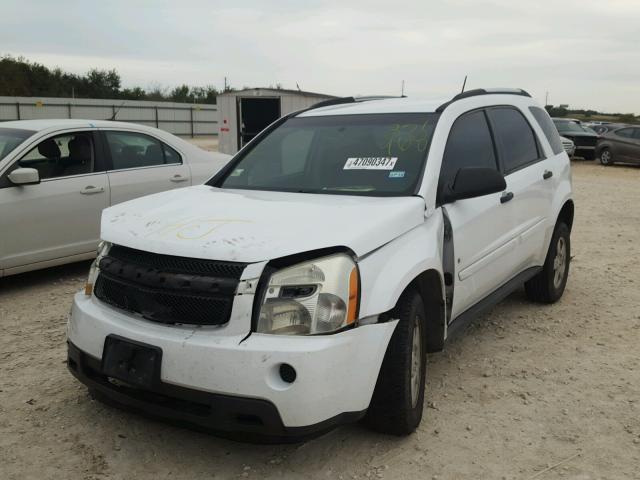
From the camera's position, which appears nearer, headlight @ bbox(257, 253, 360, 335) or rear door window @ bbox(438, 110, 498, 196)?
headlight @ bbox(257, 253, 360, 335)

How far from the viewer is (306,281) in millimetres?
2602

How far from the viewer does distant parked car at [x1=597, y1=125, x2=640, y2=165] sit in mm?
21500

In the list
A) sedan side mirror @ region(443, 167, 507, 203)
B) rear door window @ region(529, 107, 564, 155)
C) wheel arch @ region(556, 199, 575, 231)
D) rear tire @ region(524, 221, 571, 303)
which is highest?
rear door window @ region(529, 107, 564, 155)

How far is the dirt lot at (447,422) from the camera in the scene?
2883 millimetres

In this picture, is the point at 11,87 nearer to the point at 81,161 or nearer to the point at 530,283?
the point at 81,161

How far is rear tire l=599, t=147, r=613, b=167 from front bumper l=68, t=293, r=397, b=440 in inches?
879

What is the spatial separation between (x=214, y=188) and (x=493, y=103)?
6.83 ft

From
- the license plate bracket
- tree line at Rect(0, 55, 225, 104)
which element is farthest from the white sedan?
tree line at Rect(0, 55, 225, 104)

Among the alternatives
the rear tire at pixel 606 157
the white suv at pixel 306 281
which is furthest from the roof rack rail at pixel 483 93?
the rear tire at pixel 606 157

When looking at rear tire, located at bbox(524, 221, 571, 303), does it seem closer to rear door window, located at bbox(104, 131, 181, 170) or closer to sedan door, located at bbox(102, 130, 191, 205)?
sedan door, located at bbox(102, 130, 191, 205)

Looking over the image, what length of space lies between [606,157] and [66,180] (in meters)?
21.2

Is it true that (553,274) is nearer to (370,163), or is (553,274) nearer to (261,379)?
(370,163)

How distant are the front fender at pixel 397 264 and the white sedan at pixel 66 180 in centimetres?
386

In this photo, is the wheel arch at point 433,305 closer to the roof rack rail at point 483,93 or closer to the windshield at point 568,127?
the roof rack rail at point 483,93
